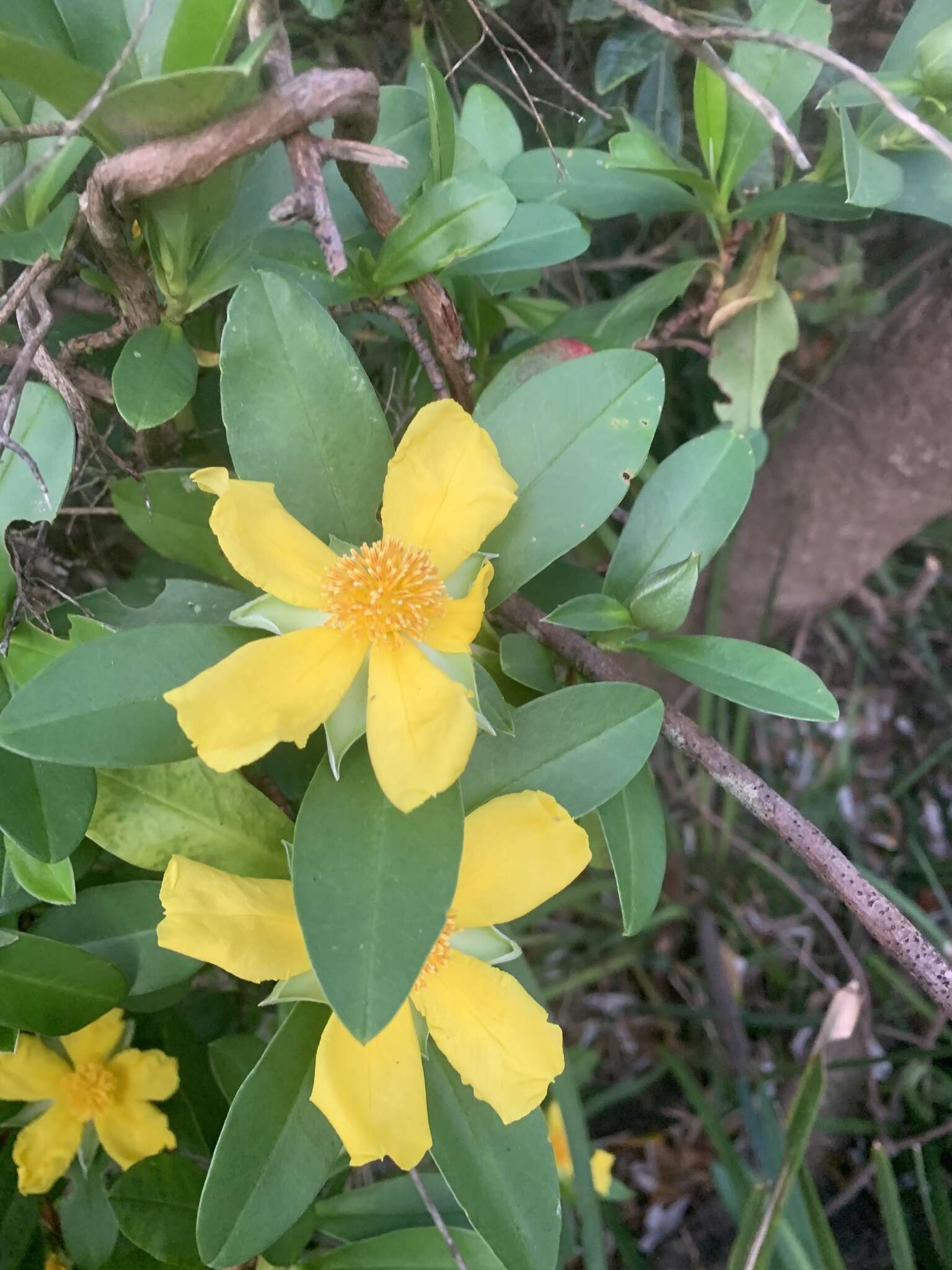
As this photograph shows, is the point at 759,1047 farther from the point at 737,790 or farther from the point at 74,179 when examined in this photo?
the point at 74,179

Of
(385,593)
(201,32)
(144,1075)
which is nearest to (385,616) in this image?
(385,593)

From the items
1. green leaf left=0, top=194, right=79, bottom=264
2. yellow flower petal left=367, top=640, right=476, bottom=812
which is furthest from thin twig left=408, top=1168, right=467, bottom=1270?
green leaf left=0, top=194, right=79, bottom=264

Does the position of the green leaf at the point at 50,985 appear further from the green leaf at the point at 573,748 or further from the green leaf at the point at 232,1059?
the green leaf at the point at 573,748

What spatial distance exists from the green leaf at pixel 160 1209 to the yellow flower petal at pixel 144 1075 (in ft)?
0.23

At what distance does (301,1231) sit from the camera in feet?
2.70

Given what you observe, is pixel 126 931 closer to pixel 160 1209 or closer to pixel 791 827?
pixel 160 1209

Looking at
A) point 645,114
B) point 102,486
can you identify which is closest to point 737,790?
point 102,486

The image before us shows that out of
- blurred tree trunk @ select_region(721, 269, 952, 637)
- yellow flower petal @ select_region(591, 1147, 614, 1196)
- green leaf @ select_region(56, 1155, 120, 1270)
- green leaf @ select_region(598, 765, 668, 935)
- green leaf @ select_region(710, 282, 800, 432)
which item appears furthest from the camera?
yellow flower petal @ select_region(591, 1147, 614, 1196)

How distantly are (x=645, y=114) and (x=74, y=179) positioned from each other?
669 mm

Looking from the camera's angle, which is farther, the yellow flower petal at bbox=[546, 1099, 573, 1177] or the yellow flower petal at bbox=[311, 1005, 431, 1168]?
the yellow flower petal at bbox=[546, 1099, 573, 1177]

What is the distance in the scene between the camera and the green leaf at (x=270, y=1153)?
2.05 feet

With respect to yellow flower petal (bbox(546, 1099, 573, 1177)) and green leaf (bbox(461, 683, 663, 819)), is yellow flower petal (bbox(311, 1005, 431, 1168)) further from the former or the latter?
yellow flower petal (bbox(546, 1099, 573, 1177))

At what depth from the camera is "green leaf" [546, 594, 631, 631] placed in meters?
0.68

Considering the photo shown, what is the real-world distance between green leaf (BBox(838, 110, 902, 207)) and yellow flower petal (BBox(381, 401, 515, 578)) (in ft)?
1.24
